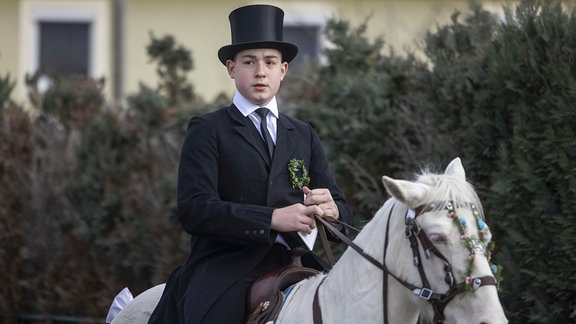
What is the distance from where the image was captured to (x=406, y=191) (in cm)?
399

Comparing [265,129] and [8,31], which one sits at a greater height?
[8,31]

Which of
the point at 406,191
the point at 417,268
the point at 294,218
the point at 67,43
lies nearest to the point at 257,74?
the point at 294,218

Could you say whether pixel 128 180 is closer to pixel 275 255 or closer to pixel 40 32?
pixel 275 255

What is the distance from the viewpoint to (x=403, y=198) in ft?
13.1

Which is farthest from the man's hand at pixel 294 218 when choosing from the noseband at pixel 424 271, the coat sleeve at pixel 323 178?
the noseband at pixel 424 271

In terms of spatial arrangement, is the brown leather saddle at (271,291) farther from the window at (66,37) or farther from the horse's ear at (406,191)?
the window at (66,37)

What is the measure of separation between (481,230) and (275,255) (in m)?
1.30

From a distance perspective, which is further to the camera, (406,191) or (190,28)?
(190,28)

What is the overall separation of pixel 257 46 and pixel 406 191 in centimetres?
129

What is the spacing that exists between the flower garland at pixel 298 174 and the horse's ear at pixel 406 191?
91 centimetres

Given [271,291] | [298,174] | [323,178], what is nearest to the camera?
[271,291]

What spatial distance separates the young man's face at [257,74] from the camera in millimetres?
4883

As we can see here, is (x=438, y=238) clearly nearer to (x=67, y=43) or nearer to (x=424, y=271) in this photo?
(x=424, y=271)

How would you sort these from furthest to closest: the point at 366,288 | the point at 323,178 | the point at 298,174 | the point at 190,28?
1. the point at 190,28
2. the point at 323,178
3. the point at 298,174
4. the point at 366,288
